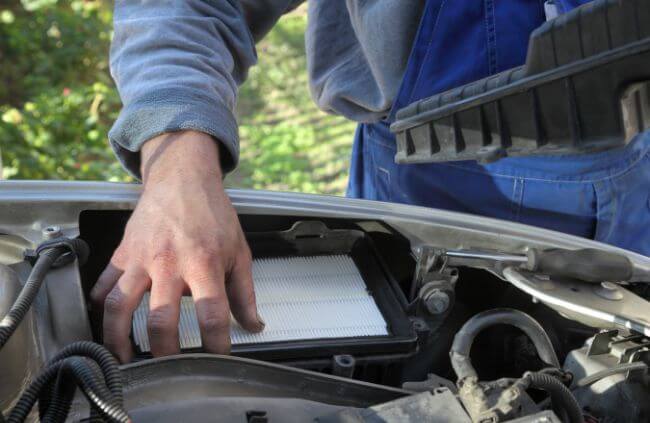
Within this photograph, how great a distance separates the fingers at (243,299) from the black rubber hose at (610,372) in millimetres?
492

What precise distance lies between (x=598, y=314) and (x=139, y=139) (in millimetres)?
798

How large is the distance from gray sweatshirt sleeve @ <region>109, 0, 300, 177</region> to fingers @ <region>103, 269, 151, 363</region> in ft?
1.00

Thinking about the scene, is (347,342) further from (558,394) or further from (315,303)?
(558,394)

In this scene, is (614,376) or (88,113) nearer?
(614,376)

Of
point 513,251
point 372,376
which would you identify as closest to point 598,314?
point 513,251

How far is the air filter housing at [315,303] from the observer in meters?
1.05

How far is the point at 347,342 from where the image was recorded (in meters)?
1.06

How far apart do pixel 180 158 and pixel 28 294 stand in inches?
14.5

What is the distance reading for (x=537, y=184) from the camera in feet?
4.75

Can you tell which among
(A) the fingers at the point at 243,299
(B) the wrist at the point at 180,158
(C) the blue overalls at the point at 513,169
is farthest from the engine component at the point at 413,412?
(C) the blue overalls at the point at 513,169

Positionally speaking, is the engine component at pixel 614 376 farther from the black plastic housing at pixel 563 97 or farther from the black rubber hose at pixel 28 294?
the black rubber hose at pixel 28 294

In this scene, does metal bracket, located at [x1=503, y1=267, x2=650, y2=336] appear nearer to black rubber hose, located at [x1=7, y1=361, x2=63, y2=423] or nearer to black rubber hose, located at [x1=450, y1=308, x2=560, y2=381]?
black rubber hose, located at [x1=450, y1=308, x2=560, y2=381]

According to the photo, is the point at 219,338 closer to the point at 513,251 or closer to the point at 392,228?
the point at 392,228

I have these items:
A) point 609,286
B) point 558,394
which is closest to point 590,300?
point 609,286
